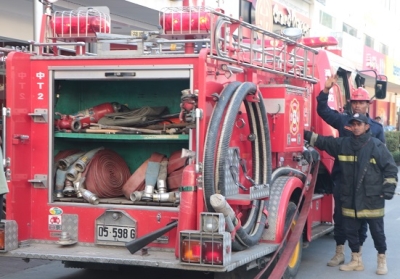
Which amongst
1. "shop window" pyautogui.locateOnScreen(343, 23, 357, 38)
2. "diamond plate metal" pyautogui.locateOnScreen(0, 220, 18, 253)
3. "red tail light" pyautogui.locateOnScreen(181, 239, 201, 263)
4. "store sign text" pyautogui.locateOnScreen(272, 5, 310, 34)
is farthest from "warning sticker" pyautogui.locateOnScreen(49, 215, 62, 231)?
"shop window" pyautogui.locateOnScreen(343, 23, 357, 38)

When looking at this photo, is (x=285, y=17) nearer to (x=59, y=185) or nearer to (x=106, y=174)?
(x=106, y=174)

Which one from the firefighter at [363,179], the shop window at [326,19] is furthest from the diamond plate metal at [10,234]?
the shop window at [326,19]

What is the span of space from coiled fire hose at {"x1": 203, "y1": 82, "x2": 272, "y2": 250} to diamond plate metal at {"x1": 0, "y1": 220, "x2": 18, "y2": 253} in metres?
1.77

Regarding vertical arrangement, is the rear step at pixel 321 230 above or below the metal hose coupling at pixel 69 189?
below

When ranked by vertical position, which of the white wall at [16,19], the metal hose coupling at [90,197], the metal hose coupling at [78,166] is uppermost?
the white wall at [16,19]

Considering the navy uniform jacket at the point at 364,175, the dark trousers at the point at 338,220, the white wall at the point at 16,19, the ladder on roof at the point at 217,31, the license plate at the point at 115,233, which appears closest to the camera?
the ladder on roof at the point at 217,31

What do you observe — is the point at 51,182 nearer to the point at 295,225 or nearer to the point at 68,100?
the point at 68,100

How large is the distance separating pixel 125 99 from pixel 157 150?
24.6 inches

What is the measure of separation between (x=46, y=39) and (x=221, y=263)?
3056 millimetres

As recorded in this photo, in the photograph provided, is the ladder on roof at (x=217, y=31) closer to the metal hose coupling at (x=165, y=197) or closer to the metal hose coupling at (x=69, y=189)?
→ the metal hose coupling at (x=165, y=197)

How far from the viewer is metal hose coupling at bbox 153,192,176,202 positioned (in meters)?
6.05

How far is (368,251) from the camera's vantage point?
9.05 m

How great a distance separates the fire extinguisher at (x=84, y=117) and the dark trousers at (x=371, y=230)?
2914 mm

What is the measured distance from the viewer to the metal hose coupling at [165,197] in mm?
6047
